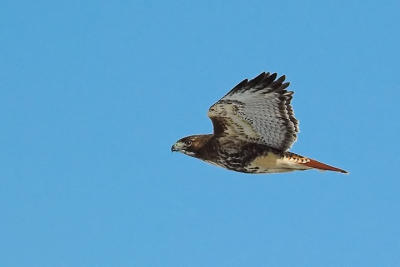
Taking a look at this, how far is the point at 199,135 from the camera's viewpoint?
60.7ft

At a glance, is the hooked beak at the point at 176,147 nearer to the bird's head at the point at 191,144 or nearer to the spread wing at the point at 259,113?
the bird's head at the point at 191,144

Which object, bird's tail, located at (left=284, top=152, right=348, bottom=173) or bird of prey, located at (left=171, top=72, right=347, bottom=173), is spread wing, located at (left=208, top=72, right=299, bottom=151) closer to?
bird of prey, located at (left=171, top=72, right=347, bottom=173)

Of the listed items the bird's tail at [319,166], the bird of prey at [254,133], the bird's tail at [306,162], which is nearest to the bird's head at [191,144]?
the bird of prey at [254,133]

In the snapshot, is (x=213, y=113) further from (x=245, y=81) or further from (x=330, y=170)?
(x=330, y=170)

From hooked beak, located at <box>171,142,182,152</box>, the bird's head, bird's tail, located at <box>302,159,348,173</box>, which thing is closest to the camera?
bird's tail, located at <box>302,159,348,173</box>

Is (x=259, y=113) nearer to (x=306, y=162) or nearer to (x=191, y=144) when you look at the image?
(x=306, y=162)

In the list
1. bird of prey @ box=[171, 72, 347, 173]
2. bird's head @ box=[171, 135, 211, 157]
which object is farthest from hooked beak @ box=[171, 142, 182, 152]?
bird of prey @ box=[171, 72, 347, 173]

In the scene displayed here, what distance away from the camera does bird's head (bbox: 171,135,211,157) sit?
18.3 meters

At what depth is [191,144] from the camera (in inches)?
728

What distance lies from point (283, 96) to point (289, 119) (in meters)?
0.49

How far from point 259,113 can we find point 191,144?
1485mm

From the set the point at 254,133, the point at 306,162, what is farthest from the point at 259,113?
the point at 306,162

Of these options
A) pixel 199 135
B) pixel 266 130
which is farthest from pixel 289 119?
pixel 199 135

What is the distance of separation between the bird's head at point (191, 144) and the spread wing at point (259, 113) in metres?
0.41
